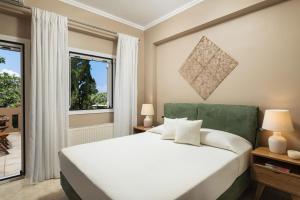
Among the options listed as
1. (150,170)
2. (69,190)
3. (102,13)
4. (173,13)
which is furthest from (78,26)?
(150,170)

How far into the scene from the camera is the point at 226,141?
2156mm

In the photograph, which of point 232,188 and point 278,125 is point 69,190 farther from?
point 278,125

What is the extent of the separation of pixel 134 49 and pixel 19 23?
204 centimetres

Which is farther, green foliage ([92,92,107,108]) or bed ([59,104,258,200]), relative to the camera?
green foliage ([92,92,107,108])

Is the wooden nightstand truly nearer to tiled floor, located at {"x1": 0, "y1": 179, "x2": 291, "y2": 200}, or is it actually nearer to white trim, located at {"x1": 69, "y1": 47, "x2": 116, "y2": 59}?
tiled floor, located at {"x1": 0, "y1": 179, "x2": 291, "y2": 200}

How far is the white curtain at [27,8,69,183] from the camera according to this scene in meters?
2.56

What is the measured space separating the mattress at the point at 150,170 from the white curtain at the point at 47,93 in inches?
33.7

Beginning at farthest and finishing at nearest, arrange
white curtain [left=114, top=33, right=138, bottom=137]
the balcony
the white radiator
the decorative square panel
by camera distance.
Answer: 1. white curtain [left=114, top=33, right=138, bottom=137]
2. the white radiator
3. the balcony
4. the decorative square panel

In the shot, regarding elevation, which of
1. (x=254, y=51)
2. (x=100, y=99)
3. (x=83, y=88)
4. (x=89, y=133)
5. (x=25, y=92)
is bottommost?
(x=89, y=133)

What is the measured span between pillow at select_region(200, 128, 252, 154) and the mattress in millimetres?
69

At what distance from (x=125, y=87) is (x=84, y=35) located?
1271mm

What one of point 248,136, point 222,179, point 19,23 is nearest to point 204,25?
point 248,136

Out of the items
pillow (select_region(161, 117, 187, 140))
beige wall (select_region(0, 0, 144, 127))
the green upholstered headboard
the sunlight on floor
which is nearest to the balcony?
the sunlight on floor

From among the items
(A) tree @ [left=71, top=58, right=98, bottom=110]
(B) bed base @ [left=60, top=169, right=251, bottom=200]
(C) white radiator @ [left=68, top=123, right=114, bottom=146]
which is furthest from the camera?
(A) tree @ [left=71, top=58, right=98, bottom=110]
